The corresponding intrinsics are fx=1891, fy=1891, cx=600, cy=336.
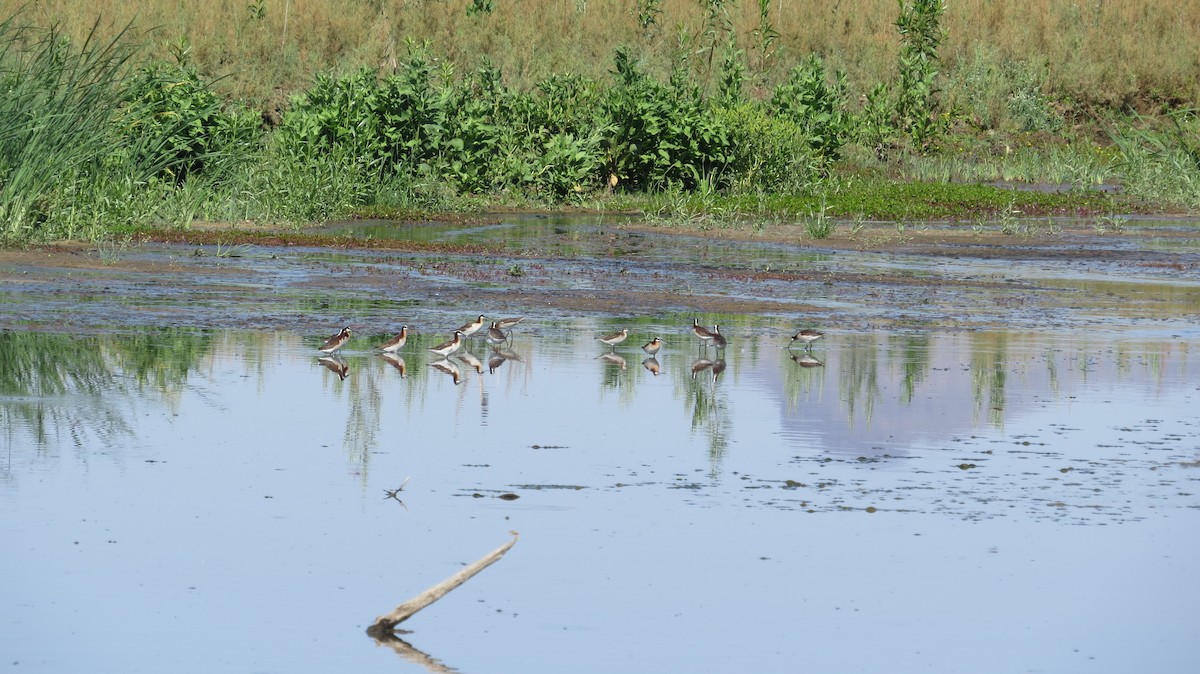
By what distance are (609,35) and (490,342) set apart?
96.1 ft

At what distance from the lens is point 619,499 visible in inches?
335

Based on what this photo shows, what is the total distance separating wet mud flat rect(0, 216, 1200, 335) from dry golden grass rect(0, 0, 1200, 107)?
47.3 ft

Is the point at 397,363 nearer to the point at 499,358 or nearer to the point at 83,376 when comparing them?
the point at 499,358

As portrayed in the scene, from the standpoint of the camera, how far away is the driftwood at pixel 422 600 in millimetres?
6086

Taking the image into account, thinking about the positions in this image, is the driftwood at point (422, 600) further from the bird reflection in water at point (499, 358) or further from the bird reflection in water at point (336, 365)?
the bird reflection in water at point (499, 358)

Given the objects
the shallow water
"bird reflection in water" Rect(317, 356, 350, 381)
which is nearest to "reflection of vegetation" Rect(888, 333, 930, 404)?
the shallow water

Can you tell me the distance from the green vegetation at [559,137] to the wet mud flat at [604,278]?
1103 mm

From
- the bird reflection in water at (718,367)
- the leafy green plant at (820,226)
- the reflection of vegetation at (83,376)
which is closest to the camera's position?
the reflection of vegetation at (83,376)

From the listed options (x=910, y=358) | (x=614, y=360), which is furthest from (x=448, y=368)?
(x=910, y=358)

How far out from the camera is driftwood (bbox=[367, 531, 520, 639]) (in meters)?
6.09

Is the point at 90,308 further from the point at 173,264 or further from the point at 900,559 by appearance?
the point at 900,559

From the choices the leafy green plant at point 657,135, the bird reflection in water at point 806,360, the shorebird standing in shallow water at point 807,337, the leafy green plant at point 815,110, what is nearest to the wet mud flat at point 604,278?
the shorebird standing in shallow water at point 807,337

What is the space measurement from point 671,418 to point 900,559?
3.57 metres

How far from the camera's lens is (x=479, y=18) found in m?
42.2
